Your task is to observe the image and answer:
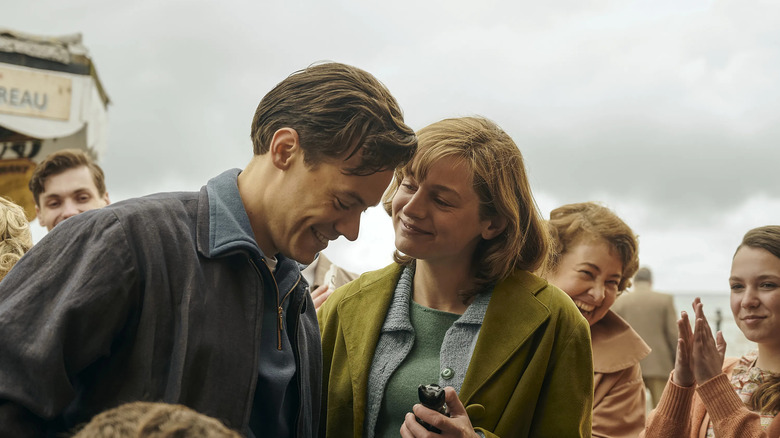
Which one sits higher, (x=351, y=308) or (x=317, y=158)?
(x=317, y=158)

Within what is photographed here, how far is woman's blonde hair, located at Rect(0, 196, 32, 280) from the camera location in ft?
9.28

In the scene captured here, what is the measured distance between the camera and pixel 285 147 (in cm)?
197

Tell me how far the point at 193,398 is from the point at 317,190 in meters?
0.57

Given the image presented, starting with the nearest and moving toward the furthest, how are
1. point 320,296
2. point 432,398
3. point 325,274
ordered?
point 432,398 → point 320,296 → point 325,274

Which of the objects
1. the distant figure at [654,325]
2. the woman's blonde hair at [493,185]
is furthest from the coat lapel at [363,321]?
the distant figure at [654,325]

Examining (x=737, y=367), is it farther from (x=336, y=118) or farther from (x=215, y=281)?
(x=215, y=281)

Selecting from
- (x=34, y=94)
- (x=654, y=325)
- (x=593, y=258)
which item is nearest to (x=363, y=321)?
(x=593, y=258)

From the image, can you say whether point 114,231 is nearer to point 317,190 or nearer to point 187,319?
point 187,319

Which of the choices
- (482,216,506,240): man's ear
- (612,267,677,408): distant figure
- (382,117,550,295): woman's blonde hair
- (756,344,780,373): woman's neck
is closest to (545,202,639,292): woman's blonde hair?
(756,344,780,373): woman's neck

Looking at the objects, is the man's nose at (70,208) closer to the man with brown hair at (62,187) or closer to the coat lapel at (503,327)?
the man with brown hair at (62,187)

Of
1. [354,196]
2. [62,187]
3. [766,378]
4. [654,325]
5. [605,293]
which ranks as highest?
[354,196]

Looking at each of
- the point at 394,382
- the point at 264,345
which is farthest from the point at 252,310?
the point at 394,382

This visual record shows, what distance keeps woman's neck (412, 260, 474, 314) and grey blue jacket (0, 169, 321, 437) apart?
826 millimetres

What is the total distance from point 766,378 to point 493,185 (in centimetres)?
139
